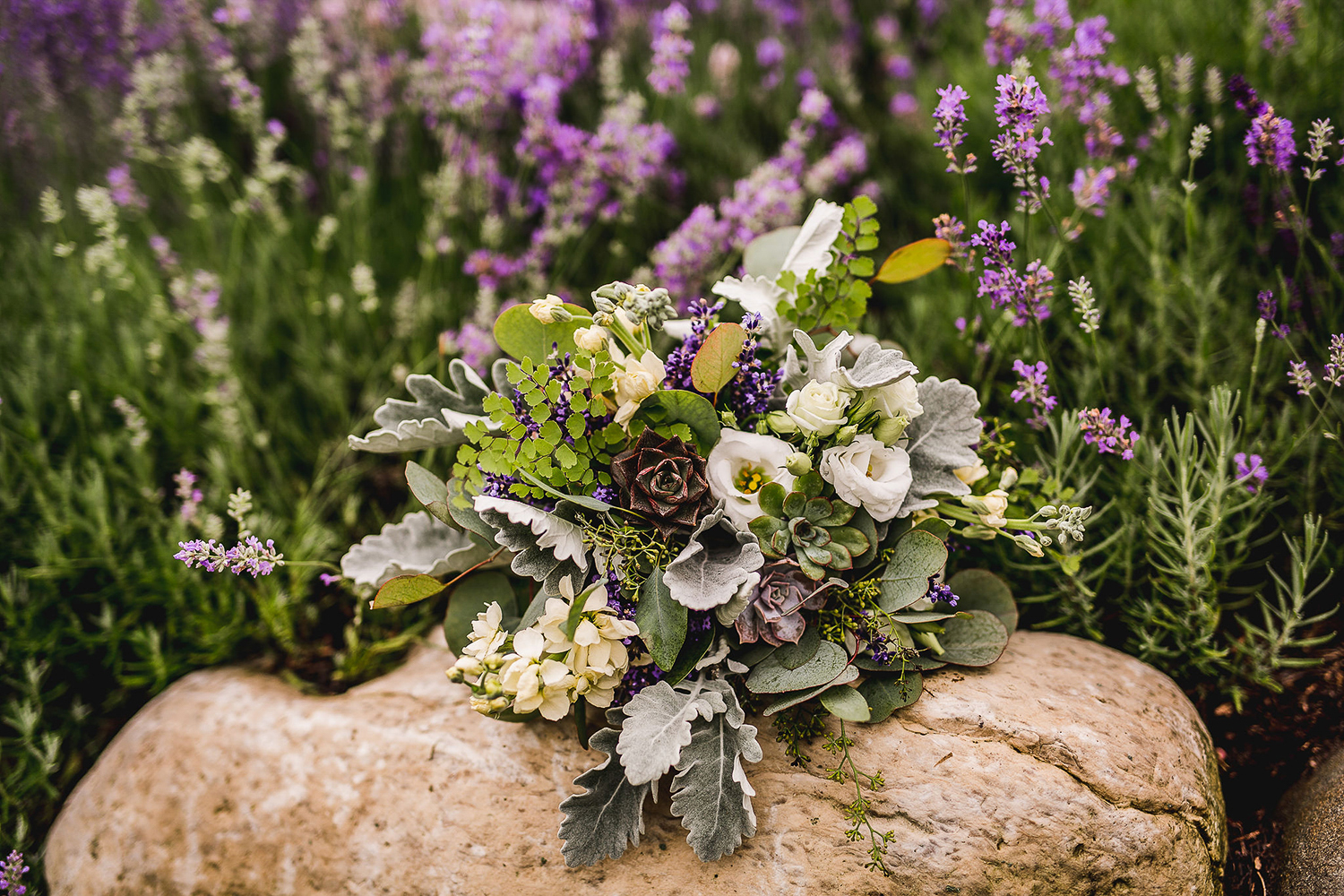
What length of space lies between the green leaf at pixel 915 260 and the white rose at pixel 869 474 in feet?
1.49

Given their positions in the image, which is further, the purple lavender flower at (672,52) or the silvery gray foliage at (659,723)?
the purple lavender flower at (672,52)

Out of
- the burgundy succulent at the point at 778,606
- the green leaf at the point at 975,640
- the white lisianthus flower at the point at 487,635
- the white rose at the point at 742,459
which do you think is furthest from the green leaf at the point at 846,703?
the white lisianthus flower at the point at 487,635

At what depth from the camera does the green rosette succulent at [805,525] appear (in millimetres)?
1254

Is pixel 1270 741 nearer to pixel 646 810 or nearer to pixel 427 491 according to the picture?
pixel 646 810

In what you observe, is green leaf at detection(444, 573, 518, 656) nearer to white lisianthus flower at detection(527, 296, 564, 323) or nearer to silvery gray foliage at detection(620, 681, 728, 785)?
silvery gray foliage at detection(620, 681, 728, 785)

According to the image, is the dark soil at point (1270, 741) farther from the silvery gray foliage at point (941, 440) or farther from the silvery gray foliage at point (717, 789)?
the silvery gray foliage at point (717, 789)

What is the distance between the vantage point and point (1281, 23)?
1791 millimetres

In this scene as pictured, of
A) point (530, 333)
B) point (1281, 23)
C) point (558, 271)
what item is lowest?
point (558, 271)

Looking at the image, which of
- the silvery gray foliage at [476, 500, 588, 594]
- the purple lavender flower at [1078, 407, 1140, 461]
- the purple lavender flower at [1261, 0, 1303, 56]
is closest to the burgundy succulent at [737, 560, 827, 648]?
the silvery gray foliage at [476, 500, 588, 594]

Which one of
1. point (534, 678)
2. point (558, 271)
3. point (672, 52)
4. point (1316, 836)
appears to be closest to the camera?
point (534, 678)

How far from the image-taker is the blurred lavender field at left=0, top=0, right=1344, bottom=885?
→ 1.54 meters

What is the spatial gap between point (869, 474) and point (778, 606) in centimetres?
30

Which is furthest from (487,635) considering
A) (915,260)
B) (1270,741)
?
(1270,741)

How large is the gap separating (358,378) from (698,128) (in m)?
1.67
